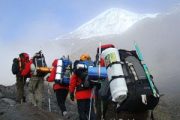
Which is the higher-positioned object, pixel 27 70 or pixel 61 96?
pixel 27 70

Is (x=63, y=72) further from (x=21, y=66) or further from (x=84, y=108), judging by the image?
(x=84, y=108)

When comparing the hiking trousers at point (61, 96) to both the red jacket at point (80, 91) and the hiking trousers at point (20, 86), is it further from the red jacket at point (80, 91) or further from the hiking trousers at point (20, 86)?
the red jacket at point (80, 91)

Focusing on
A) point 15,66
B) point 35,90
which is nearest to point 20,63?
point 15,66

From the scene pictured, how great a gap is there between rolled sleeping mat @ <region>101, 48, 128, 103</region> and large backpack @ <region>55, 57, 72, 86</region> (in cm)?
618

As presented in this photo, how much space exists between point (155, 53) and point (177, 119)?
70.1 metres

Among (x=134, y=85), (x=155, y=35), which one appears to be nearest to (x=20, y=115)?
(x=134, y=85)

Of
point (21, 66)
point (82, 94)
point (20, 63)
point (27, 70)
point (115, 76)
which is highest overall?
point (20, 63)

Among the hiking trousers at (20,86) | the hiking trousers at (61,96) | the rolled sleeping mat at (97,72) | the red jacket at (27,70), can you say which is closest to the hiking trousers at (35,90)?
the red jacket at (27,70)

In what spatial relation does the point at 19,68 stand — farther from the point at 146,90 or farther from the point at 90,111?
the point at 146,90

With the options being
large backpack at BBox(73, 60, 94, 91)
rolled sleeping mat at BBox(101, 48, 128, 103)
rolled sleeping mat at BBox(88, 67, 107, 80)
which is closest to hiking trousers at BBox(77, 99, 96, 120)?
large backpack at BBox(73, 60, 94, 91)

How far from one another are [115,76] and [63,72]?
22.6 feet

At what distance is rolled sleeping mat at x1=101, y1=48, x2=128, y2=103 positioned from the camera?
340 inches

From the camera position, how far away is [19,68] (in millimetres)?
17281

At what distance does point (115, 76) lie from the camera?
882 centimetres
